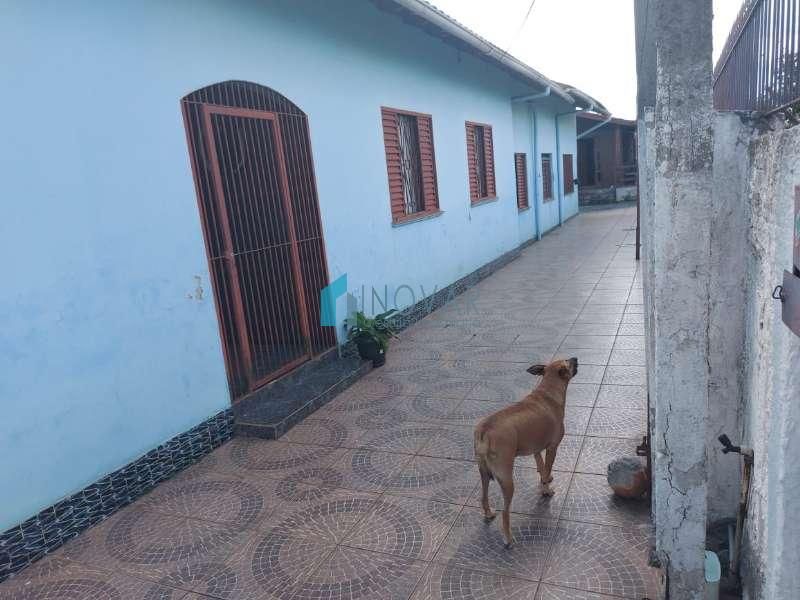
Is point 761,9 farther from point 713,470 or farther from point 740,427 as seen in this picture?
point 713,470

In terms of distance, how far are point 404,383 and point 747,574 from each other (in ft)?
11.9

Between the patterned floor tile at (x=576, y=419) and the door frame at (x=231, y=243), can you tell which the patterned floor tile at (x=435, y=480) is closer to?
the patterned floor tile at (x=576, y=419)

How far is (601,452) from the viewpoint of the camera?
Answer: 3906 millimetres

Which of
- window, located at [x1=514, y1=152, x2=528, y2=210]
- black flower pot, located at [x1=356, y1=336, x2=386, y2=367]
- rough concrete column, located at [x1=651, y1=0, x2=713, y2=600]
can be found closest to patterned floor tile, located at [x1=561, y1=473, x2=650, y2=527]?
rough concrete column, located at [x1=651, y1=0, x2=713, y2=600]

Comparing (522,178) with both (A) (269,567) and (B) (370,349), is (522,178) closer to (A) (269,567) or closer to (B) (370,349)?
(B) (370,349)

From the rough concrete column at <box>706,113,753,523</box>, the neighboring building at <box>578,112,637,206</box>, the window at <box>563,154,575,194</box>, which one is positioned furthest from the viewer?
the neighboring building at <box>578,112,637,206</box>

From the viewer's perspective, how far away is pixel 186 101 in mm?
4336

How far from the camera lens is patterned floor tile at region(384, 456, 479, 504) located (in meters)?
3.60

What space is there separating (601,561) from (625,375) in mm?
2710

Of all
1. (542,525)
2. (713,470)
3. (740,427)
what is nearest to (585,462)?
(542,525)

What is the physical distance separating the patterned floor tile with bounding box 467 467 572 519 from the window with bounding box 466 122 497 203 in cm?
731

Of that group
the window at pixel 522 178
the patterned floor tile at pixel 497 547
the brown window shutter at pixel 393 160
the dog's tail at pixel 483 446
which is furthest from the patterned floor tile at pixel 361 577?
the window at pixel 522 178

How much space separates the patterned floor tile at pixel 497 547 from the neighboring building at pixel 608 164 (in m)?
23.8

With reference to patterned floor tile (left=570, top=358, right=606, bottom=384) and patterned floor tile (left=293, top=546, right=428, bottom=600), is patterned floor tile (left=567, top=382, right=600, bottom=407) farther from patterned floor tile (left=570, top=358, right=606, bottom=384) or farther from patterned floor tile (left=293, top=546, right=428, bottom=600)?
patterned floor tile (left=293, top=546, right=428, bottom=600)
